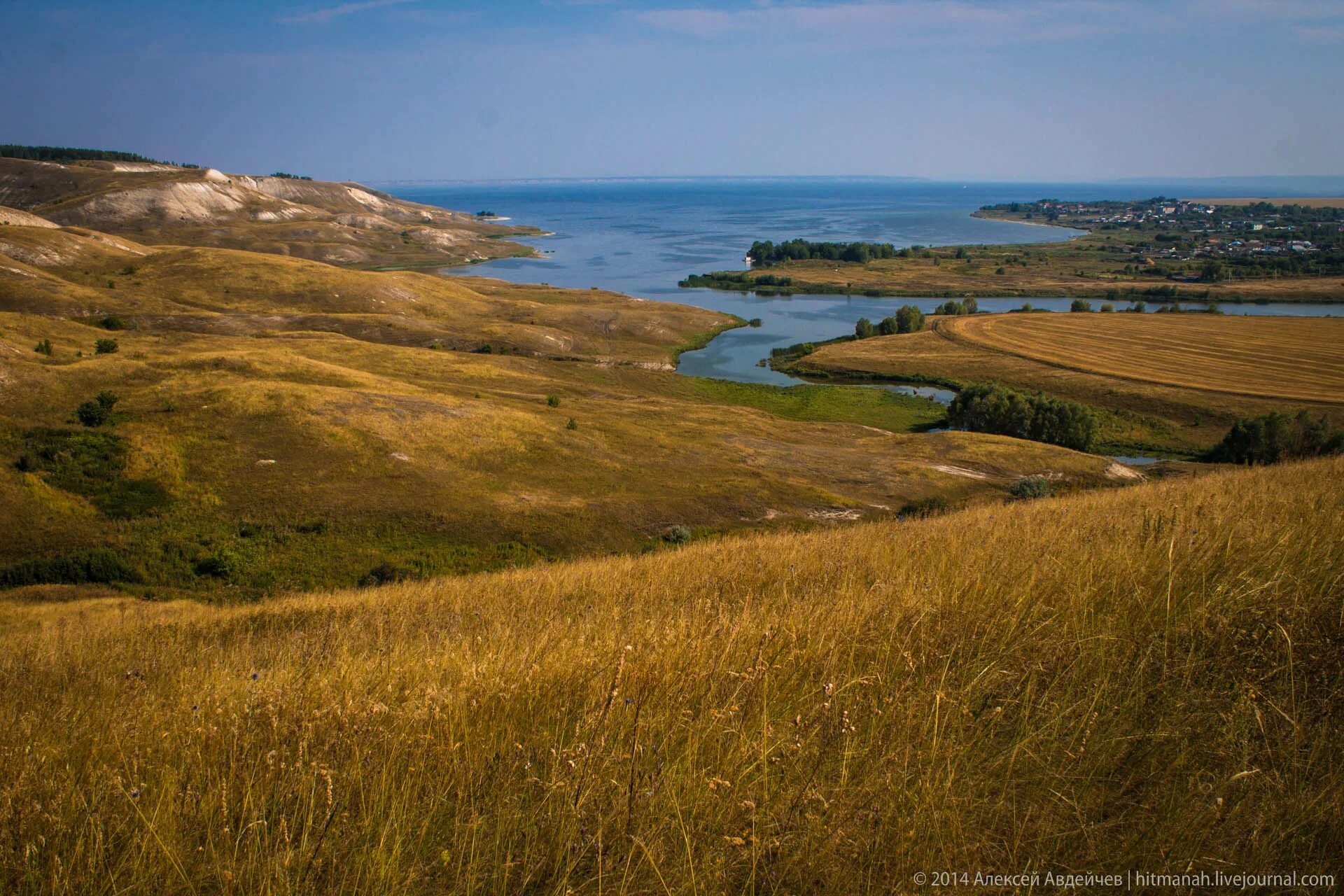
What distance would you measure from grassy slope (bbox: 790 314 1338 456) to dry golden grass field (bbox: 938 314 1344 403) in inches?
27.0

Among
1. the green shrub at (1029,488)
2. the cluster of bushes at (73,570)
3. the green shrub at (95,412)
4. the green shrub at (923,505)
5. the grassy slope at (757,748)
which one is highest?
the grassy slope at (757,748)

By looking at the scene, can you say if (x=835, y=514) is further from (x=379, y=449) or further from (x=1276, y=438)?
(x=1276, y=438)

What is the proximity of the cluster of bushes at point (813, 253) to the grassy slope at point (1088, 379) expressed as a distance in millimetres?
70613

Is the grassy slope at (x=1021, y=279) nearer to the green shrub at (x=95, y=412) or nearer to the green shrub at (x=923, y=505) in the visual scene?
the green shrub at (x=923, y=505)

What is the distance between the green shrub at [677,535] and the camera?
2983 centimetres

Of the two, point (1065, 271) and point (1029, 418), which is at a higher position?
point (1065, 271)

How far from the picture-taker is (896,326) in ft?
344

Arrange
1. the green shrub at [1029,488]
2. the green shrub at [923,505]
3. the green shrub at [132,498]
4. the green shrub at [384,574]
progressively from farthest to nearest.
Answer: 1. the green shrub at [1029,488]
2. the green shrub at [923,505]
3. the green shrub at [132,498]
4. the green shrub at [384,574]

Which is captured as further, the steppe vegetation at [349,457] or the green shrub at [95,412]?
the green shrub at [95,412]

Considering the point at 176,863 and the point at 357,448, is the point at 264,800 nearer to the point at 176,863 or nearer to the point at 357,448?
the point at 176,863

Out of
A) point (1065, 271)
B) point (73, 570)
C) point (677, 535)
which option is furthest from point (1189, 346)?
point (73, 570)

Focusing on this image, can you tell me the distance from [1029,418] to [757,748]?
219 ft

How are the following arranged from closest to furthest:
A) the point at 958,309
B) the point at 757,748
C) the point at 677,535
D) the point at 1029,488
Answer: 1. the point at 757,748
2. the point at 677,535
3. the point at 1029,488
4. the point at 958,309

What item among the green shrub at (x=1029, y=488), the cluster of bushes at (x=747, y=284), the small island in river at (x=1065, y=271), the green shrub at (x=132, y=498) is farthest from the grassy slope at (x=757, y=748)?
the small island in river at (x=1065, y=271)
